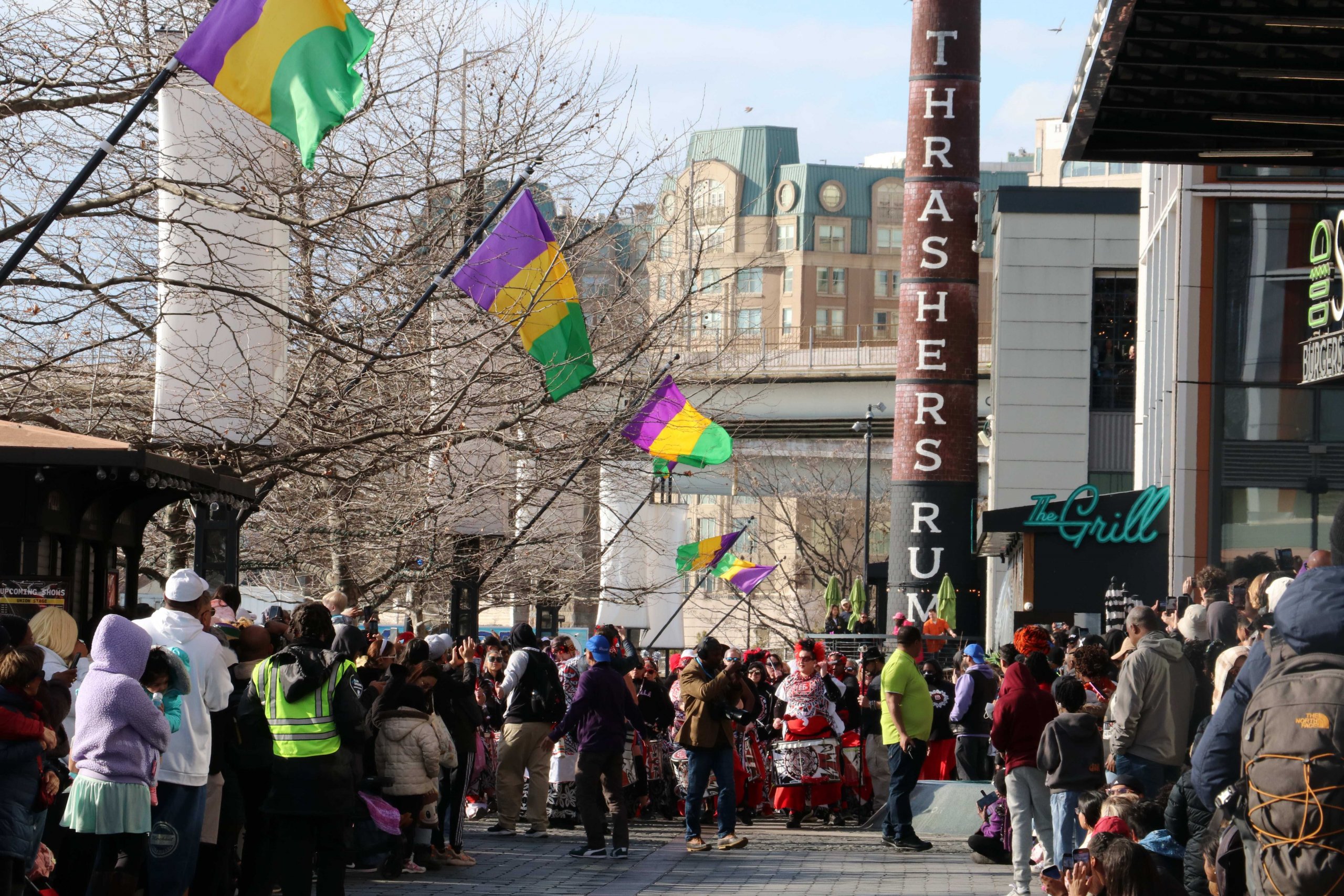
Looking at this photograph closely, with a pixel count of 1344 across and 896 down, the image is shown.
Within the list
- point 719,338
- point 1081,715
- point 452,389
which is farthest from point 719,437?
point 1081,715

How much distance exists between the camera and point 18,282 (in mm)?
14211

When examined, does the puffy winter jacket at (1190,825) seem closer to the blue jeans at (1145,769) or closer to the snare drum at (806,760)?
the blue jeans at (1145,769)

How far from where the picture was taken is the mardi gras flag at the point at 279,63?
11734 mm

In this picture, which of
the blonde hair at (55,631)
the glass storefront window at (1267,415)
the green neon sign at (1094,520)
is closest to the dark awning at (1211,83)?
the blonde hair at (55,631)

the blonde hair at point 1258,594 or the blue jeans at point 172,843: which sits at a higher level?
the blonde hair at point 1258,594

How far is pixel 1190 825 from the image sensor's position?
8.53 meters

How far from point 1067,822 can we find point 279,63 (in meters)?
7.01

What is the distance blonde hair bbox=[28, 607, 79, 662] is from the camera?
10.1 m

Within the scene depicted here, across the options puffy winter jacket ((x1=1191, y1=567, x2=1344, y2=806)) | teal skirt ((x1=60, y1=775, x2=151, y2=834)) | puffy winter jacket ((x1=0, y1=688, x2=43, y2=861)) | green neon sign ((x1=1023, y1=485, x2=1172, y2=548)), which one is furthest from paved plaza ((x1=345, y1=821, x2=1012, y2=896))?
green neon sign ((x1=1023, y1=485, x2=1172, y2=548))

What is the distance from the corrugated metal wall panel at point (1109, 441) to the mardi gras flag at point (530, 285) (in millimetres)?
31372

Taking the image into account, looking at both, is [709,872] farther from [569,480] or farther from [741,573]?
[741,573]

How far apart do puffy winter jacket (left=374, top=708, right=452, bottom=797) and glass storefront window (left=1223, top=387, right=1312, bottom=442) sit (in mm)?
16866

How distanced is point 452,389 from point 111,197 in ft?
15.0

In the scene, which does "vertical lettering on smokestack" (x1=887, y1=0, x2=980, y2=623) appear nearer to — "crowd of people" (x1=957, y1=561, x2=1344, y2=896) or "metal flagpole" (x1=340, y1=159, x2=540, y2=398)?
"crowd of people" (x1=957, y1=561, x2=1344, y2=896)
